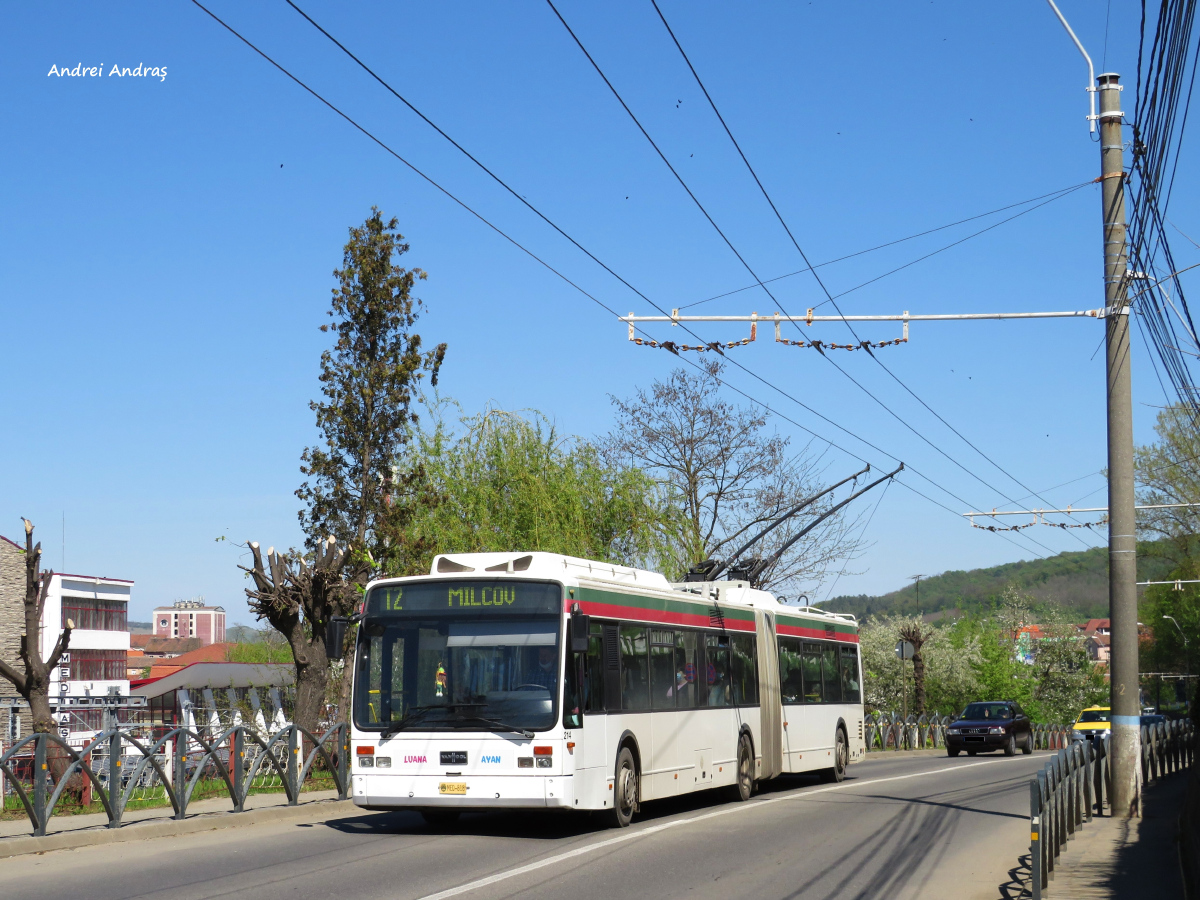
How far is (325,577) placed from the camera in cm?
2219

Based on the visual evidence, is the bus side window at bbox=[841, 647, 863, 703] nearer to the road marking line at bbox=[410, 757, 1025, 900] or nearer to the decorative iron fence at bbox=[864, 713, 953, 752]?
the road marking line at bbox=[410, 757, 1025, 900]

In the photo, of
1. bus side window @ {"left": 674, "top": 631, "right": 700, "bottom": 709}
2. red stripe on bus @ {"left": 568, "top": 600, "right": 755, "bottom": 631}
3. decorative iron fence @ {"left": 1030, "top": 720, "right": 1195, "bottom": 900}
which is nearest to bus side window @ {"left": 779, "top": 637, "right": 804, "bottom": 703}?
red stripe on bus @ {"left": 568, "top": 600, "right": 755, "bottom": 631}

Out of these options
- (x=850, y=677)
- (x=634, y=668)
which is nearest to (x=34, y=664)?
(x=634, y=668)

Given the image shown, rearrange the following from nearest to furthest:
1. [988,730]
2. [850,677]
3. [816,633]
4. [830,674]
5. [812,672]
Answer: [812,672] < [816,633] < [830,674] < [850,677] < [988,730]

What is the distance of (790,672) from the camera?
73.3ft

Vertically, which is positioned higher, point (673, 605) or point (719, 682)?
point (673, 605)

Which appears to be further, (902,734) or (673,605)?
(902,734)

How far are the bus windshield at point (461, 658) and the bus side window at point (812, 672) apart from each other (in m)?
10.1

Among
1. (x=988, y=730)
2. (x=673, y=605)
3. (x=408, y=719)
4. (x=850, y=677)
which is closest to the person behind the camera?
(x=408, y=719)

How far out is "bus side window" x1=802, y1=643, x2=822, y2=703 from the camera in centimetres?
2320

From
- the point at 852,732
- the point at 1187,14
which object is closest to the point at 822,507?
the point at 852,732

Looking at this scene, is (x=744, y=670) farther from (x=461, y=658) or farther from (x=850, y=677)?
(x=461, y=658)

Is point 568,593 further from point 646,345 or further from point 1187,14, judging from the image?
point 1187,14

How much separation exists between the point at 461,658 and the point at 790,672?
374 inches
